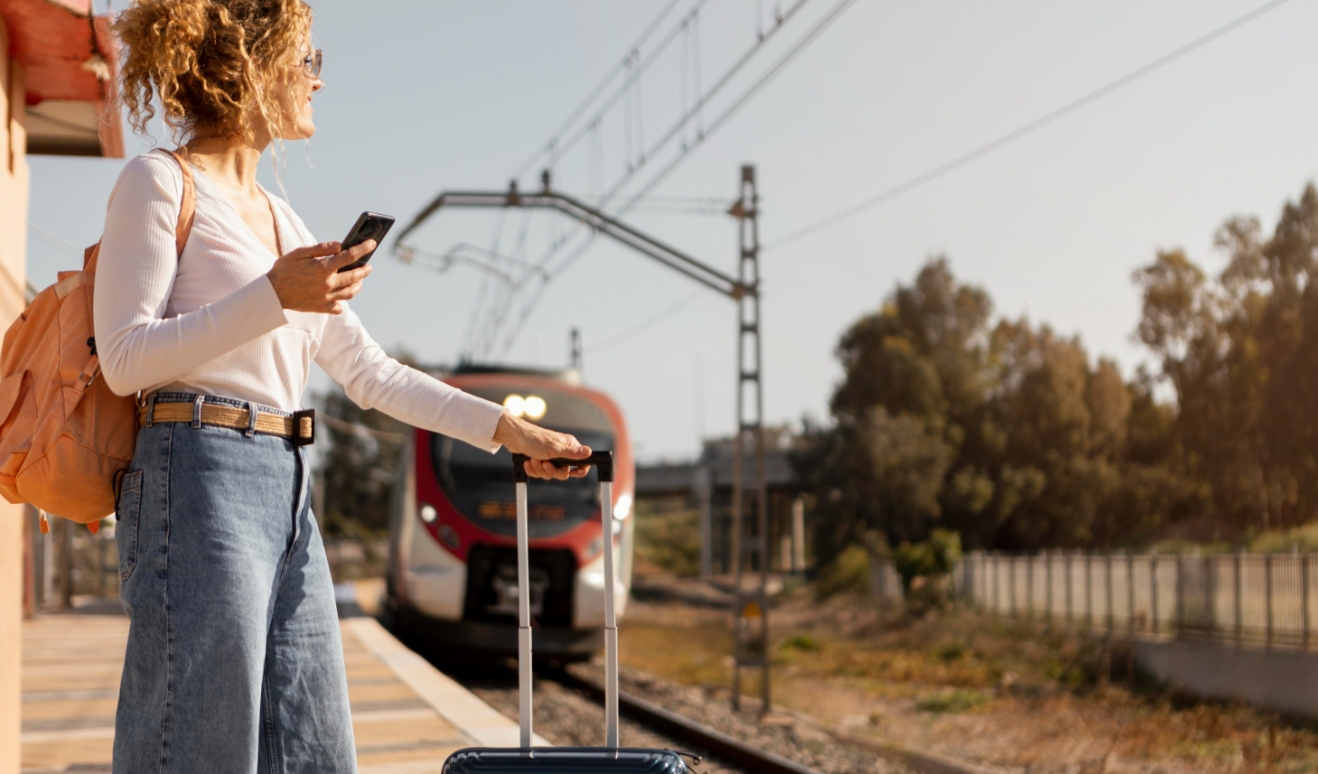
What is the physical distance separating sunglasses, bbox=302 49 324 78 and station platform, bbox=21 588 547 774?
2.03 m

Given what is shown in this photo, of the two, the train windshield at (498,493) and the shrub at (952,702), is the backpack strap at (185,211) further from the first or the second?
the shrub at (952,702)

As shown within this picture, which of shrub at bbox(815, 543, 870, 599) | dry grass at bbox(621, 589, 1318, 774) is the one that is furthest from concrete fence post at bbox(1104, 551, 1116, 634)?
shrub at bbox(815, 543, 870, 599)

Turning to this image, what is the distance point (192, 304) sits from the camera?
1.92m

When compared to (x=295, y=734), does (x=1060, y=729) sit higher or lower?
lower

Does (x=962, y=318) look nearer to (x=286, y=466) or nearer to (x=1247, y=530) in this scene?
(x=1247, y=530)

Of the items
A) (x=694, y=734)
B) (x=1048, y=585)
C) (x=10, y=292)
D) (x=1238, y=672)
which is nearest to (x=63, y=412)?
(x=10, y=292)

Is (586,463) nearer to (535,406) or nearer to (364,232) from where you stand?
(364,232)

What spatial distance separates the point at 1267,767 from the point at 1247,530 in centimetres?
3036

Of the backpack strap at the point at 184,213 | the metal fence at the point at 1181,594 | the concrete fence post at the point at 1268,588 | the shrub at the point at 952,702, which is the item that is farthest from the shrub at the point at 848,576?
the backpack strap at the point at 184,213

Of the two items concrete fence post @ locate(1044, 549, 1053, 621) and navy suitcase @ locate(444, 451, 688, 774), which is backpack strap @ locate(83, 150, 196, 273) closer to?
navy suitcase @ locate(444, 451, 688, 774)

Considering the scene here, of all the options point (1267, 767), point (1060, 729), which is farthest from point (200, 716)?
point (1060, 729)

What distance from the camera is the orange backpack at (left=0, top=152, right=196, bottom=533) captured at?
6.00 feet

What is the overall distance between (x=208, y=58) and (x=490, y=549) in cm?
1004

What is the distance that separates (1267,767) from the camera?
9.57 m
